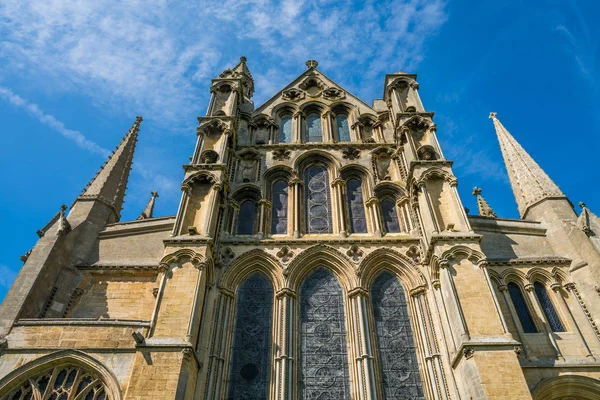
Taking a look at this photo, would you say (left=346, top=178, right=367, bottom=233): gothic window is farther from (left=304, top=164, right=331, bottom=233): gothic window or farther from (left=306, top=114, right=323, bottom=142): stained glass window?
(left=306, top=114, right=323, bottom=142): stained glass window

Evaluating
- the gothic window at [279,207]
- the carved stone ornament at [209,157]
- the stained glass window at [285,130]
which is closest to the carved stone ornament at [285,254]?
the gothic window at [279,207]

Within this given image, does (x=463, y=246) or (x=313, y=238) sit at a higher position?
(x=313, y=238)

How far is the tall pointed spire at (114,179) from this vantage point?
16156 millimetres

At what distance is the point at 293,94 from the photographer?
2011cm

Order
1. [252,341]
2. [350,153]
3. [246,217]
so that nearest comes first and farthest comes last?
[252,341] < [246,217] < [350,153]

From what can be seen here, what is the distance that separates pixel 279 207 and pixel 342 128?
491 cm

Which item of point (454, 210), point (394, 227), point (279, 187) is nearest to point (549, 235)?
point (454, 210)

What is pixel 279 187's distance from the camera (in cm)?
1630

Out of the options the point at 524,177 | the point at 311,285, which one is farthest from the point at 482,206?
the point at 311,285

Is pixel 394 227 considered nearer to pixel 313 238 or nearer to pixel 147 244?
pixel 313 238

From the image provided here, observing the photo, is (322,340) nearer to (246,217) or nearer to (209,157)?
(246,217)

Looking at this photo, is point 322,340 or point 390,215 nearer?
point 322,340

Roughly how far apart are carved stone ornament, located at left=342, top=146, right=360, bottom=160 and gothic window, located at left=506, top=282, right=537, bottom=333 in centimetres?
635

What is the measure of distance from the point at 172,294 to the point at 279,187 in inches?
233
